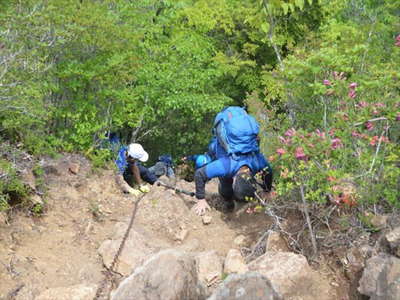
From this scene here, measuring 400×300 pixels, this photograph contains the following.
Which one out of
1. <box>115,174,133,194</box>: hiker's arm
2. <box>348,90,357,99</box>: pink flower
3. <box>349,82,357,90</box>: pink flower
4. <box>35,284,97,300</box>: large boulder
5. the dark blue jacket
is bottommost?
<box>115,174,133,194</box>: hiker's arm

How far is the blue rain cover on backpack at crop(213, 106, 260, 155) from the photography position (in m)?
6.89

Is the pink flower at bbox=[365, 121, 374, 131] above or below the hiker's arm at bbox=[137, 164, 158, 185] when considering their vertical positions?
above

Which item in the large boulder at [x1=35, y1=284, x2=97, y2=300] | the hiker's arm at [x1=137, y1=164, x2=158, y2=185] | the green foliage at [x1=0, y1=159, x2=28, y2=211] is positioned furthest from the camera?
the hiker's arm at [x1=137, y1=164, x2=158, y2=185]

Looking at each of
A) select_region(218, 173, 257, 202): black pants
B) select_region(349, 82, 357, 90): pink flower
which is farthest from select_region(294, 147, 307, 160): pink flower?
select_region(218, 173, 257, 202): black pants

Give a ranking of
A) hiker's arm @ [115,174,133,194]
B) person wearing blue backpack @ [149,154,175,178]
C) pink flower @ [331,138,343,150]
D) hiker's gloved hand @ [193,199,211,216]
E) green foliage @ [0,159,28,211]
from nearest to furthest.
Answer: pink flower @ [331,138,343,150]
green foliage @ [0,159,28,211]
hiker's gloved hand @ [193,199,211,216]
hiker's arm @ [115,174,133,194]
person wearing blue backpack @ [149,154,175,178]

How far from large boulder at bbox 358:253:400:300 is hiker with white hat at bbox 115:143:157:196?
174 inches

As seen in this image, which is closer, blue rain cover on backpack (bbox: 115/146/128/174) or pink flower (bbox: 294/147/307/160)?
pink flower (bbox: 294/147/307/160)

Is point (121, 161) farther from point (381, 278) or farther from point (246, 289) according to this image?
point (246, 289)

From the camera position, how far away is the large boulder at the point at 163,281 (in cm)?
341

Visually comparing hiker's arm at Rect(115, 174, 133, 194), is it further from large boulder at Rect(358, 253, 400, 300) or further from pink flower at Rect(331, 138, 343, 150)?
large boulder at Rect(358, 253, 400, 300)

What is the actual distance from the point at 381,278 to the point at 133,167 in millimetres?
5476

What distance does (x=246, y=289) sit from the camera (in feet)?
10.6

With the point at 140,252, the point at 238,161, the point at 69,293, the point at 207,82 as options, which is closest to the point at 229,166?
the point at 238,161

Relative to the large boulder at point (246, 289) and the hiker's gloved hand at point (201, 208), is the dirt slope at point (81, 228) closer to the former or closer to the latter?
the hiker's gloved hand at point (201, 208)
